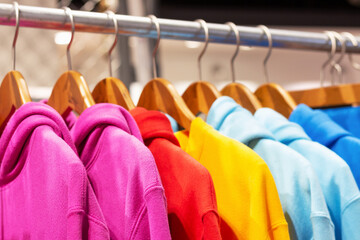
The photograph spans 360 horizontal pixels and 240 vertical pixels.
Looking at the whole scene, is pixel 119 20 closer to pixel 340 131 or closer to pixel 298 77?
pixel 340 131

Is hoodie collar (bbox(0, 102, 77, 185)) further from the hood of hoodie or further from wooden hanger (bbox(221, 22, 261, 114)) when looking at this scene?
wooden hanger (bbox(221, 22, 261, 114))

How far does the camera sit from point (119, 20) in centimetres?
89

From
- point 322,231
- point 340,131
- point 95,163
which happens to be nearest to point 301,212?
point 322,231

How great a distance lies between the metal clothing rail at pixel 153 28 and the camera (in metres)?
0.83

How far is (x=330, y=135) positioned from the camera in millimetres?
886

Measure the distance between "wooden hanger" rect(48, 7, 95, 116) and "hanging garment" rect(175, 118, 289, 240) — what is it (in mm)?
194

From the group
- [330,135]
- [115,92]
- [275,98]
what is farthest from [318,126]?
[115,92]

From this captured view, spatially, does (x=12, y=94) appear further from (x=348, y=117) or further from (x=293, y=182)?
(x=348, y=117)

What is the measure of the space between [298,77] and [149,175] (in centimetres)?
346

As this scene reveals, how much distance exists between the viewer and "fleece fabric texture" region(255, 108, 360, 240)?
749mm

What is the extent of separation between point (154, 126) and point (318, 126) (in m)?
0.32

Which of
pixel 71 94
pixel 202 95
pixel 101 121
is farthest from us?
pixel 202 95

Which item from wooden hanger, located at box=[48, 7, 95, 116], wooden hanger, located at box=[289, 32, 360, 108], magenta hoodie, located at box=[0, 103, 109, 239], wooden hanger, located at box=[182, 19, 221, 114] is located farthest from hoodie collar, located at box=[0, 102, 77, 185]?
wooden hanger, located at box=[289, 32, 360, 108]

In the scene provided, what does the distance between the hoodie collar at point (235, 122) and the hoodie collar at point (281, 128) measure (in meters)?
0.04
